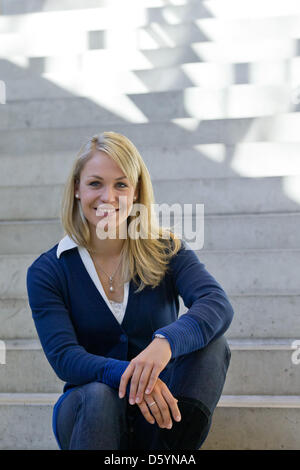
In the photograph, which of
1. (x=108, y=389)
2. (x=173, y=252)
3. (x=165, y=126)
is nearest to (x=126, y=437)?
(x=108, y=389)

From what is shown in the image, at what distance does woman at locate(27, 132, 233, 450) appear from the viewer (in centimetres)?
121

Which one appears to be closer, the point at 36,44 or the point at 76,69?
the point at 76,69

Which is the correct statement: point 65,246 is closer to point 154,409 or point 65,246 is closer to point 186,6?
point 154,409

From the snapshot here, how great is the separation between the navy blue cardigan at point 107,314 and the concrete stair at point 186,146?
0.36m

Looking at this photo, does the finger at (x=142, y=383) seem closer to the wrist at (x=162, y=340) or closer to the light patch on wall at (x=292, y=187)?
the wrist at (x=162, y=340)

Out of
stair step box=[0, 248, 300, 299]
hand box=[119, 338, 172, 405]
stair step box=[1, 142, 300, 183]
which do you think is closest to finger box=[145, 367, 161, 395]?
hand box=[119, 338, 172, 405]

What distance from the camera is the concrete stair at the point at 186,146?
1704mm

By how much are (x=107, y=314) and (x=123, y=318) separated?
44 millimetres

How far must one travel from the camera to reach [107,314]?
55.2 inches

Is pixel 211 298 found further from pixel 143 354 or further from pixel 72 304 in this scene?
pixel 72 304

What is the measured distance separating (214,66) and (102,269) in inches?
77.9

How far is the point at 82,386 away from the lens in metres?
1.25

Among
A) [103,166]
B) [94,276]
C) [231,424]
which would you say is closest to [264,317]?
[231,424]

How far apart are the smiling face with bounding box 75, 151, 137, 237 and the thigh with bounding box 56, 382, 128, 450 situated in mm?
441
